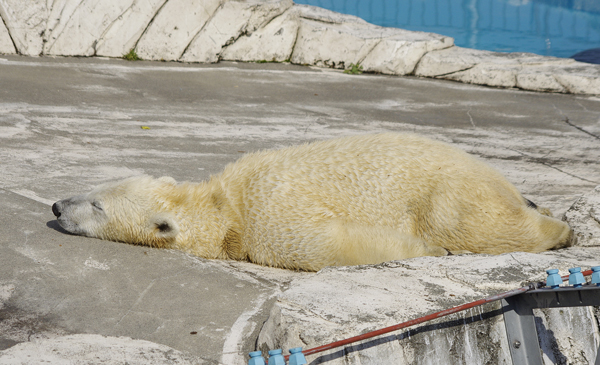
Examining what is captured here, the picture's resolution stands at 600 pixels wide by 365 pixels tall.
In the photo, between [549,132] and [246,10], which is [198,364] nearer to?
[549,132]

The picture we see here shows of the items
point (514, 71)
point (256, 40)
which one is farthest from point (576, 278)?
point (256, 40)

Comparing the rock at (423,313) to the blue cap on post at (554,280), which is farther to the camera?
the rock at (423,313)

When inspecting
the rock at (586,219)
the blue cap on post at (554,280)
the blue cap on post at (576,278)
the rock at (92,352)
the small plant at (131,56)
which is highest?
the small plant at (131,56)

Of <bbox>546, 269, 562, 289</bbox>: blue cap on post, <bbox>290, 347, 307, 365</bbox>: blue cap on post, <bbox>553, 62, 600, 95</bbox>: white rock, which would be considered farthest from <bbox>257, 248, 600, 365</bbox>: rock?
<bbox>553, 62, 600, 95</bbox>: white rock

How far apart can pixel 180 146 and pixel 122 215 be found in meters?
2.32

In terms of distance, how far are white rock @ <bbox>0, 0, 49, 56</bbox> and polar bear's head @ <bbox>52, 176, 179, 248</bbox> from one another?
562 cm

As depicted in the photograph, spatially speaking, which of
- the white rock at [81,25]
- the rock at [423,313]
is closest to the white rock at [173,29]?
the white rock at [81,25]

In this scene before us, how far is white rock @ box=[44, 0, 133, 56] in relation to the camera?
8672 mm

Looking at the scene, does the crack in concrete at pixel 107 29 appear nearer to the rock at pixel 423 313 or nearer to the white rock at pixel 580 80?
the white rock at pixel 580 80

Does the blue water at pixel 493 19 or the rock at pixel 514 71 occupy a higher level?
the blue water at pixel 493 19

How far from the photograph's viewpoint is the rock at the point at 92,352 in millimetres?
2425

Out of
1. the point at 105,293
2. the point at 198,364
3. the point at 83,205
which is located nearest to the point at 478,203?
the point at 198,364

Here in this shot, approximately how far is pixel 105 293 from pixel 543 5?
55.3 ft

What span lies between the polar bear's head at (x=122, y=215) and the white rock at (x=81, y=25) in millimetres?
5675
